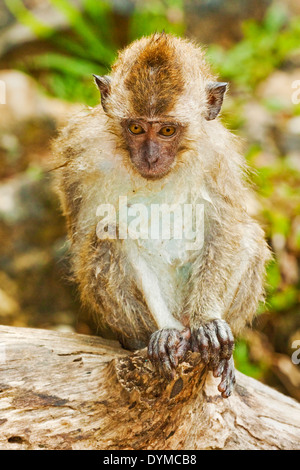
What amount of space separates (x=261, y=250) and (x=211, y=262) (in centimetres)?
55

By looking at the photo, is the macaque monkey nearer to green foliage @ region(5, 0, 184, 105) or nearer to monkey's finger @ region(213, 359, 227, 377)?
monkey's finger @ region(213, 359, 227, 377)

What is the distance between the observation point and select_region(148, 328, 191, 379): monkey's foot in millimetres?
3887

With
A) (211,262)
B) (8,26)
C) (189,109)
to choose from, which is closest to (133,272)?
(211,262)

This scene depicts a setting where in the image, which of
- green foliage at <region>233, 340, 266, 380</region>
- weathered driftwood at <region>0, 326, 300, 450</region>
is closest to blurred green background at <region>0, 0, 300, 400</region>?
green foliage at <region>233, 340, 266, 380</region>

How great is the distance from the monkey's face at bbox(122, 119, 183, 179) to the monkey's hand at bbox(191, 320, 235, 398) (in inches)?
→ 48.3

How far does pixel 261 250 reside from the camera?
16.0 ft

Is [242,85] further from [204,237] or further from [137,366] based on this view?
[137,366]

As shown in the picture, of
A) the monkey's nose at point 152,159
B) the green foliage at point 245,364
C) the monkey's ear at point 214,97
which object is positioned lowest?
the green foliage at point 245,364

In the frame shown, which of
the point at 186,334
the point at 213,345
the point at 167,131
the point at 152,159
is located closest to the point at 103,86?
the point at 167,131

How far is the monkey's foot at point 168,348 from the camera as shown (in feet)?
12.8

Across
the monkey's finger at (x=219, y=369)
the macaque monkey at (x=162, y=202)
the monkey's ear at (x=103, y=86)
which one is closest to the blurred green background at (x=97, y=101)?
the macaque monkey at (x=162, y=202)

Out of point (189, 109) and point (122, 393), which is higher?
point (189, 109)

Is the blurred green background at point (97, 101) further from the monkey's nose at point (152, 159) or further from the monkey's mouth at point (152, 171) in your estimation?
the monkey's nose at point (152, 159)

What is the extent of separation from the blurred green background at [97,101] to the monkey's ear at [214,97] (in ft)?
5.13
